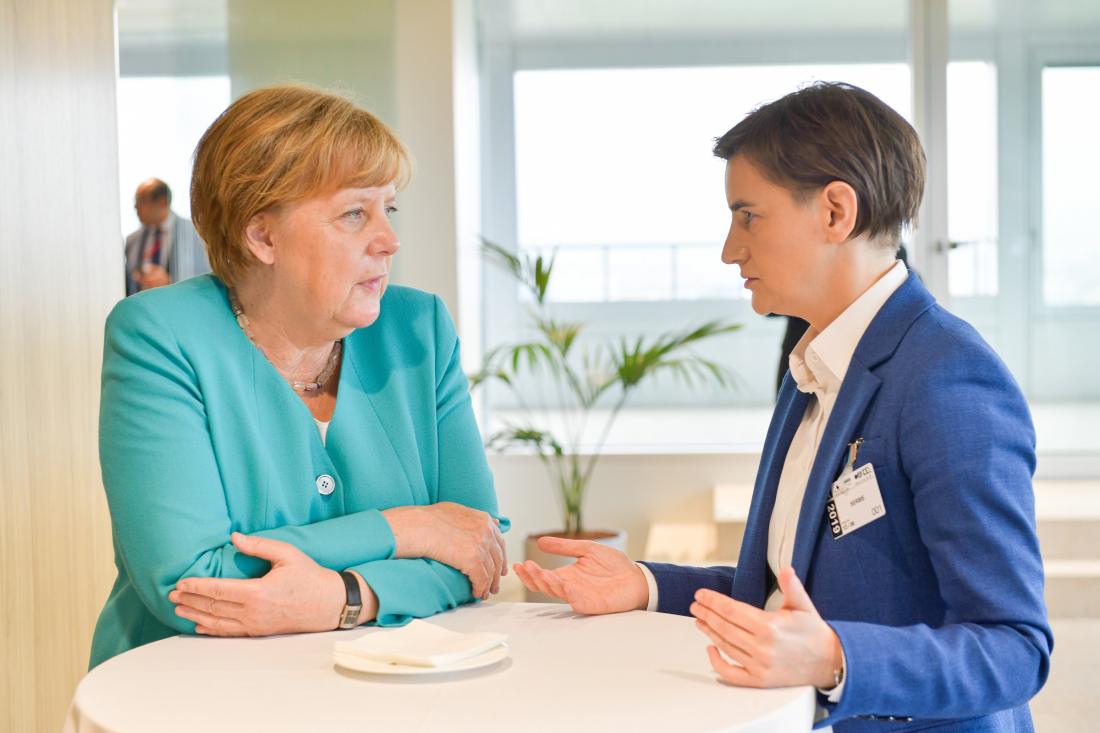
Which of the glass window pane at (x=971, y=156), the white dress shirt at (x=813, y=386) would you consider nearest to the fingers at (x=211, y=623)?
the white dress shirt at (x=813, y=386)

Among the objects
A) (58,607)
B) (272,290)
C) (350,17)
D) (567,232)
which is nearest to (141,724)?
(272,290)

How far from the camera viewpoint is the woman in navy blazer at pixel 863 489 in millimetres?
1353

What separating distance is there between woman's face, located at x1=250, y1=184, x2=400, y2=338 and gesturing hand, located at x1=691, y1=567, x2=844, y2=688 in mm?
851

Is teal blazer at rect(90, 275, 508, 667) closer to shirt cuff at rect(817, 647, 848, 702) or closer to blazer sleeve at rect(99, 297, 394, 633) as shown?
blazer sleeve at rect(99, 297, 394, 633)

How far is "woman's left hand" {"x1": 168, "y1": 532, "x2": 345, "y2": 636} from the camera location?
1.61 meters

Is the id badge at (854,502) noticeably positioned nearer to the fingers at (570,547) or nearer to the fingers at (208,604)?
the fingers at (570,547)

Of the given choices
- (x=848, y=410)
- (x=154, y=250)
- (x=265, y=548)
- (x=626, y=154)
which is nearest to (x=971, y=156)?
(x=626, y=154)

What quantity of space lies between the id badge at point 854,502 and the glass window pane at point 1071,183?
519cm

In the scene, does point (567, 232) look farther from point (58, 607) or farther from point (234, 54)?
point (58, 607)

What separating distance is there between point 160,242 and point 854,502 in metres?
5.00

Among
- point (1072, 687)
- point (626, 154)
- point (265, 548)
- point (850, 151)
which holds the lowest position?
point (1072, 687)

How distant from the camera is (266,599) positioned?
5.27ft

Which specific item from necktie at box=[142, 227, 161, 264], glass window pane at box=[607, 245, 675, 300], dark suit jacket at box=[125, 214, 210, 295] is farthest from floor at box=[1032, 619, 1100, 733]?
necktie at box=[142, 227, 161, 264]

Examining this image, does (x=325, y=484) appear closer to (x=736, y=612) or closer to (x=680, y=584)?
(x=680, y=584)
